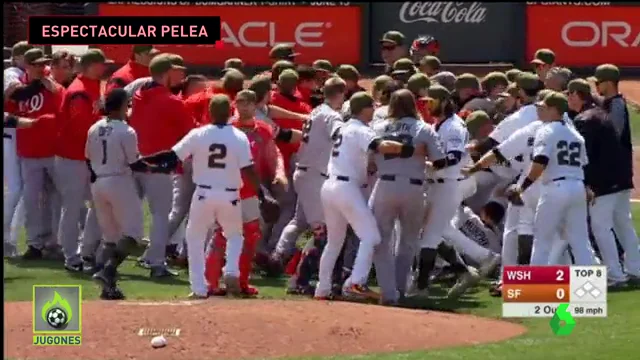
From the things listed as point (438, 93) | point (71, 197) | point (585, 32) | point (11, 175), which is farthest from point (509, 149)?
point (585, 32)

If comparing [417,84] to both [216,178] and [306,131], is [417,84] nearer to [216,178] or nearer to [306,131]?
[306,131]

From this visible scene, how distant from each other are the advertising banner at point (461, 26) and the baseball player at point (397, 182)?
16198mm

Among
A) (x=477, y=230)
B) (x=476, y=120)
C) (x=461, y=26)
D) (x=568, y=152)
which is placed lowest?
(x=477, y=230)

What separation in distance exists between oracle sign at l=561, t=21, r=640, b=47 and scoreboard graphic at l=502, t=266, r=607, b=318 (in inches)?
646

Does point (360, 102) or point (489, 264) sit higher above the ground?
point (360, 102)

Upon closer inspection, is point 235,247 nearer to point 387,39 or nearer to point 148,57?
point 148,57

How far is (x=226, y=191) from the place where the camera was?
35.7 ft

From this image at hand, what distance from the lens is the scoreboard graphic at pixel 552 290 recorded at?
1093 cm

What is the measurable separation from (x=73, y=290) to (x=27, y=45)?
3.82m

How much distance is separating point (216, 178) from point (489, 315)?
2.31m

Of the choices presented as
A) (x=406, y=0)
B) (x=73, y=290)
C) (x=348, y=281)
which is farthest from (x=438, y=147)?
(x=406, y=0)

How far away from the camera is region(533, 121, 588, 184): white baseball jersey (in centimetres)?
1118

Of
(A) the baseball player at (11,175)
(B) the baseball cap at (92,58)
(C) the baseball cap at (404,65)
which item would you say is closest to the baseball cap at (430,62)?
(C) the baseball cap at (404,65)

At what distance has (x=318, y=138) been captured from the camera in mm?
12062
